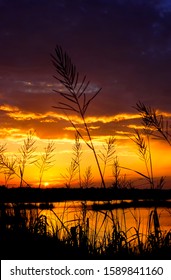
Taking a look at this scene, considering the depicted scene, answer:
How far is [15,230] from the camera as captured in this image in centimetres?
799

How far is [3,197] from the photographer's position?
32.1ft

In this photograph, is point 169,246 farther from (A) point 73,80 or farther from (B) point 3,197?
(B) point 3,197

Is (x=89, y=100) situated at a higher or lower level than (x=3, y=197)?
higher

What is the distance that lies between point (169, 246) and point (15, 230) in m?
3.02
